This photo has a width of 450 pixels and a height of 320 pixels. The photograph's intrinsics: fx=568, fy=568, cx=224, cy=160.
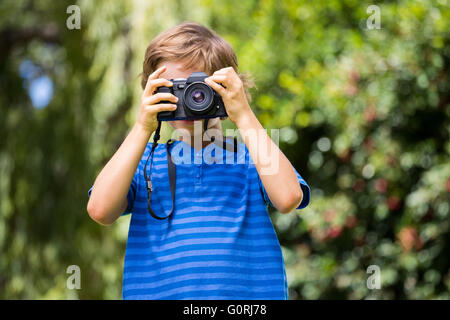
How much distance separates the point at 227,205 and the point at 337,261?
2360 millimetres

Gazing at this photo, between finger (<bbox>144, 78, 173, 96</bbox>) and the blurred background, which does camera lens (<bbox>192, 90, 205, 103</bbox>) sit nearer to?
finger (<bbox>144, 78, 173, 96</bbox>)

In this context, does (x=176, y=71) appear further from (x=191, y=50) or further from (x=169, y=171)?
(x=169, y=171)

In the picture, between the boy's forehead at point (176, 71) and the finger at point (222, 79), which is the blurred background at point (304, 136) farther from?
the finger at point (222, 79)

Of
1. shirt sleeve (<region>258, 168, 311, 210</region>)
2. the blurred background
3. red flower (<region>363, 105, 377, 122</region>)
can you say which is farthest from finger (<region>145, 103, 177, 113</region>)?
red flower (<region>363, 105, 377, 122</region>)

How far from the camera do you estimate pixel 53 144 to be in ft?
11.9

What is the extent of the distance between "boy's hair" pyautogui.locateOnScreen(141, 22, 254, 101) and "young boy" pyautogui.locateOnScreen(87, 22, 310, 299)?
78mm

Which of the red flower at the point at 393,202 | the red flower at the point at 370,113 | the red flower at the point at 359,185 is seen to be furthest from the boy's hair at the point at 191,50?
the red flower at the point at 359,185

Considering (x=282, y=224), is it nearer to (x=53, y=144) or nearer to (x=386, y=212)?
(x=386, y=212)

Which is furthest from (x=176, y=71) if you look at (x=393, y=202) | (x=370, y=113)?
(x=393, y=202)

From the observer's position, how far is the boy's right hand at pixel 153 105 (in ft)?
3.66

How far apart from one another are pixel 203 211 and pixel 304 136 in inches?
101

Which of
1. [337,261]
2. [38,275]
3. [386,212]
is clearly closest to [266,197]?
[386,212]

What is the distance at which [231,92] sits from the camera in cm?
112

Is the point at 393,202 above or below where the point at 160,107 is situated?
below
